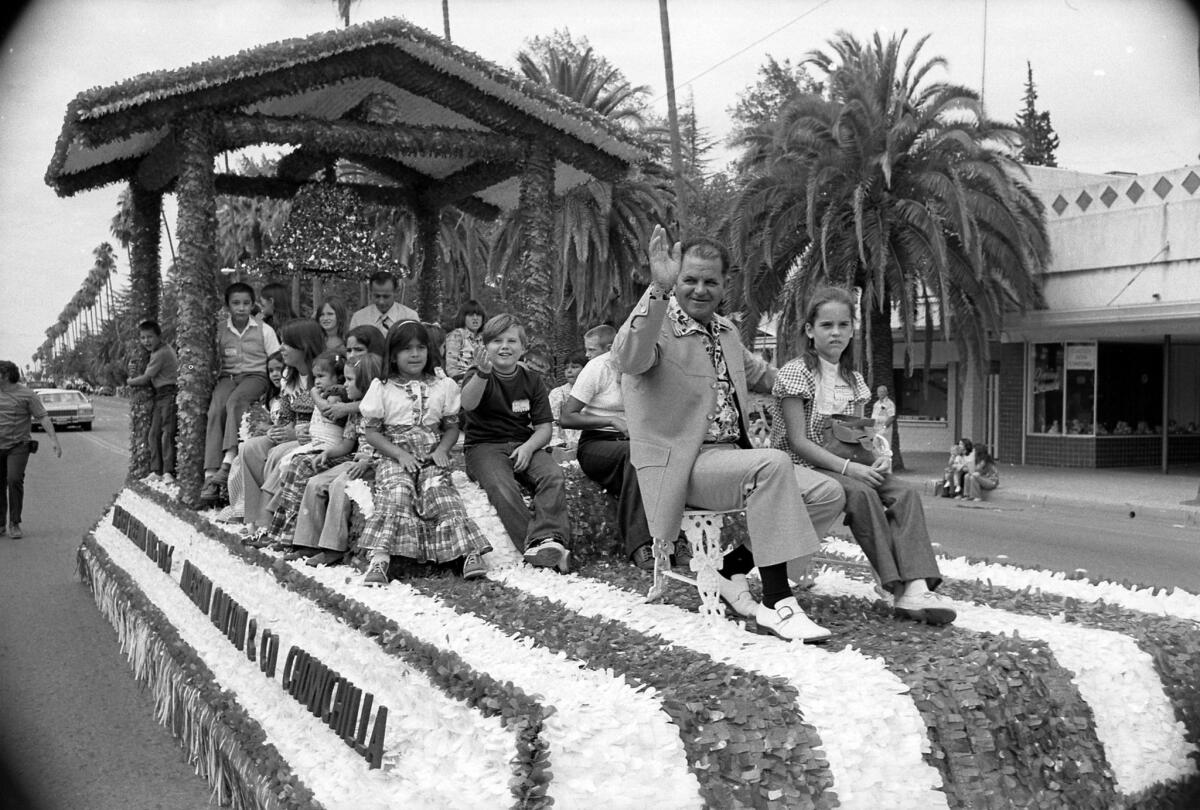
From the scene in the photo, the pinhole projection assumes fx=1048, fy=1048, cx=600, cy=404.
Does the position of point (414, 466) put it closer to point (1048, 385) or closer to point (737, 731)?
point (737, 731)

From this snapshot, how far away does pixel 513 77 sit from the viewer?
7805 millimetres

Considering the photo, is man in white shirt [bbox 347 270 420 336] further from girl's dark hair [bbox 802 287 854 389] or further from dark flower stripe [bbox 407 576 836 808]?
dark flower stripe [bbox 407 576 836 808]

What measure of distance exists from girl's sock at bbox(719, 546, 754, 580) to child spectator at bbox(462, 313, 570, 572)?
985 mm

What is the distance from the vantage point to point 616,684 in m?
2.97

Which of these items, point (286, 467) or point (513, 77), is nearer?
point (286, 467)

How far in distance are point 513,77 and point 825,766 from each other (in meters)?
6.16

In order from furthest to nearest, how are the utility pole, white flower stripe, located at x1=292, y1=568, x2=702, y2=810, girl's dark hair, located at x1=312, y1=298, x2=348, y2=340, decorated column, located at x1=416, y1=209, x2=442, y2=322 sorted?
the utility pole → decorated column, located at x1=416, y1=209, x2=442, y2=322 → girl's dark hair, located at x1=312, y1=298, x2=348, y2=340 → white flower stripe, located at x1=292, y1=568, x2=702, y2=810

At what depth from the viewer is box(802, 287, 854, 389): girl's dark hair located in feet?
13.9

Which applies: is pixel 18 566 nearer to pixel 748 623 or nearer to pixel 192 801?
pixel 192 801

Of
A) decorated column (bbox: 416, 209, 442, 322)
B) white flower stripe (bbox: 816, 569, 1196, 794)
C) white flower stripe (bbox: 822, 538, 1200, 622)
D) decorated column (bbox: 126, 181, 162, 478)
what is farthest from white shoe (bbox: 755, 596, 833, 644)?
decorated column (bbox: 126, 181, 162, 478)

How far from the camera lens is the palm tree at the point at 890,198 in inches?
647

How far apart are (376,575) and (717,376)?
5.89 ft

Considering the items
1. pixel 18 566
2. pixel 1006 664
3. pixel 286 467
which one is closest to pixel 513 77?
pixel 286 467

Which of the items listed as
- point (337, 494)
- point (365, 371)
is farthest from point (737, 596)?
point (365, 371)
